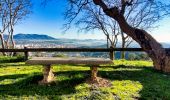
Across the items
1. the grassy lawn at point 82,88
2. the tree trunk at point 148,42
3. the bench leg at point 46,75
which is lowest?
the grassy lawn at point 82,88

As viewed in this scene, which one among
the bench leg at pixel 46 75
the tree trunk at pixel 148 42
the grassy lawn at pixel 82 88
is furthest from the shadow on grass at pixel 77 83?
the tree trunk at pixel 148 42

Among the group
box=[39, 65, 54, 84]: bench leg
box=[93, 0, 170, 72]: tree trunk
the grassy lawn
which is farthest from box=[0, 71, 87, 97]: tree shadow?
box=[93, 0, 170, 72]: tree trunk

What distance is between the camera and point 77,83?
35.9ft

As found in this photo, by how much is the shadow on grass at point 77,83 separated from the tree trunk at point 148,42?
0.97 m

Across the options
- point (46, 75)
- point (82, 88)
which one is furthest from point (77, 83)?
point (46, 75)

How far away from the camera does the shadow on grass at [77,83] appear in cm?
992

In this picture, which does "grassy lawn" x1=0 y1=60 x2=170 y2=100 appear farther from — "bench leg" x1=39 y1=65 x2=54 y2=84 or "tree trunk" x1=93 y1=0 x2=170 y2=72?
"tree trunk" x1=93 y1=0 x2=170 y2=72

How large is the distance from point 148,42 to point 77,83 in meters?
5.61

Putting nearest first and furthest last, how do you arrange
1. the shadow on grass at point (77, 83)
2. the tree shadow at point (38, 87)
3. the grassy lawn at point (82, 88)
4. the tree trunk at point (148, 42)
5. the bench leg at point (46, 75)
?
the grassy lawn at point (82, 88)
the tree shadow at point (38, 87)
the shadow on grass at point (77, 83)
the bench leg at point (46, 75)
the tree trunk at point (148, 42)

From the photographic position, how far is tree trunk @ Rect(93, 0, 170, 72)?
14.5 meters

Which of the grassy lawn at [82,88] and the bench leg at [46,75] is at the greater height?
the bench leg at [46,75]

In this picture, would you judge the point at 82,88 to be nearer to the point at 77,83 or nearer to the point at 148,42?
the point at 77,83

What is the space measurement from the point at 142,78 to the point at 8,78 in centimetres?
512

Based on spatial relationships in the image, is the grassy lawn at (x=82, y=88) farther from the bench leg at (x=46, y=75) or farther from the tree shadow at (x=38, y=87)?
the bench leg at (x=46, y=75)
